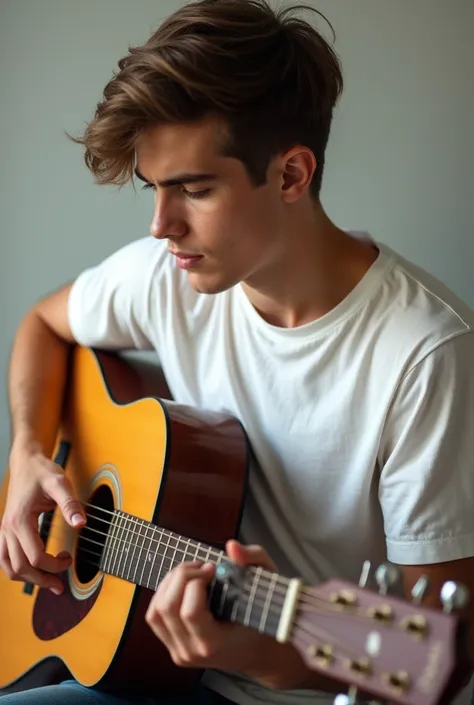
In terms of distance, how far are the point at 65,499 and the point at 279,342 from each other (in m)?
0.37

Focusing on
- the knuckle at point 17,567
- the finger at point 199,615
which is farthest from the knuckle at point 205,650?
the knuckle at point 17,567

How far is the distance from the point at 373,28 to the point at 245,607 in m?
0.88

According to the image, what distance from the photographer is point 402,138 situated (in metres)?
1.29

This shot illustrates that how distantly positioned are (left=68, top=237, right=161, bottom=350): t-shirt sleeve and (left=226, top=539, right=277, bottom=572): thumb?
0.55 m

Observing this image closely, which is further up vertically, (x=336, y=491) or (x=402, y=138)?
(x=402, y=138)

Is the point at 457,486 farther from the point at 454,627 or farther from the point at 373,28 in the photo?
the point at 373,28

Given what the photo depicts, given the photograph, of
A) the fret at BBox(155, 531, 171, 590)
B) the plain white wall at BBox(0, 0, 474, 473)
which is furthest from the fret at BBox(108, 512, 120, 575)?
the plain white wall at BBox(0, 0, 474, 473)

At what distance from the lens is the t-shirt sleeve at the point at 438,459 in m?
1.02

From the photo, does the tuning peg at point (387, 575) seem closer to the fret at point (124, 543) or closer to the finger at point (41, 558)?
the fret at point (124, 543)

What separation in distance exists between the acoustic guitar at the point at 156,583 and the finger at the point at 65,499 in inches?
1.3

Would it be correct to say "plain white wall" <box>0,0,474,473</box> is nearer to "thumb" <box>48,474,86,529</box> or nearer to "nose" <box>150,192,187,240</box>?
"nose" <box>150,192,187,240</box>

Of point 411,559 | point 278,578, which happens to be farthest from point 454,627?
point 411,559

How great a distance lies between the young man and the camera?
1017 millimetres

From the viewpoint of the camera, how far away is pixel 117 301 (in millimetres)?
1357
